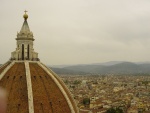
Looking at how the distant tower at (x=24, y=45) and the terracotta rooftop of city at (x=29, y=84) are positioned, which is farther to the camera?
the distant tower at (x=24, y=45)

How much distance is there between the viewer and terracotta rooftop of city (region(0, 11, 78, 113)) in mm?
12109

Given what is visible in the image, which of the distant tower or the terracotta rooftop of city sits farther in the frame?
the distant tower

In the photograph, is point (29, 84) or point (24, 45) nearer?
point (29, 84)

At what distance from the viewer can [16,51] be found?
14.5 m

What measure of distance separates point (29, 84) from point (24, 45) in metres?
2.90

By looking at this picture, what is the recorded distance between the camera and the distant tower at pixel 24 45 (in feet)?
47.6

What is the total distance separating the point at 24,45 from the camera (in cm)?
1459

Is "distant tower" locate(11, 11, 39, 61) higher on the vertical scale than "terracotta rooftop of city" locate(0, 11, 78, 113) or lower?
higher

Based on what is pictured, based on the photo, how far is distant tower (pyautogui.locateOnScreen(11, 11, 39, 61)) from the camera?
14.5 m

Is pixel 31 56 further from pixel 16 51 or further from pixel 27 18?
pixel 27 18

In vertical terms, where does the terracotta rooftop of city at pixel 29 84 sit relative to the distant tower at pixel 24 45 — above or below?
below

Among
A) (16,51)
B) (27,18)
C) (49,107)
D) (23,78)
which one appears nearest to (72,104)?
(49,107)

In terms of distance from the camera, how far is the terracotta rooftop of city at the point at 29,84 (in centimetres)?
1211

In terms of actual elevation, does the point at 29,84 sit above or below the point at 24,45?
below
